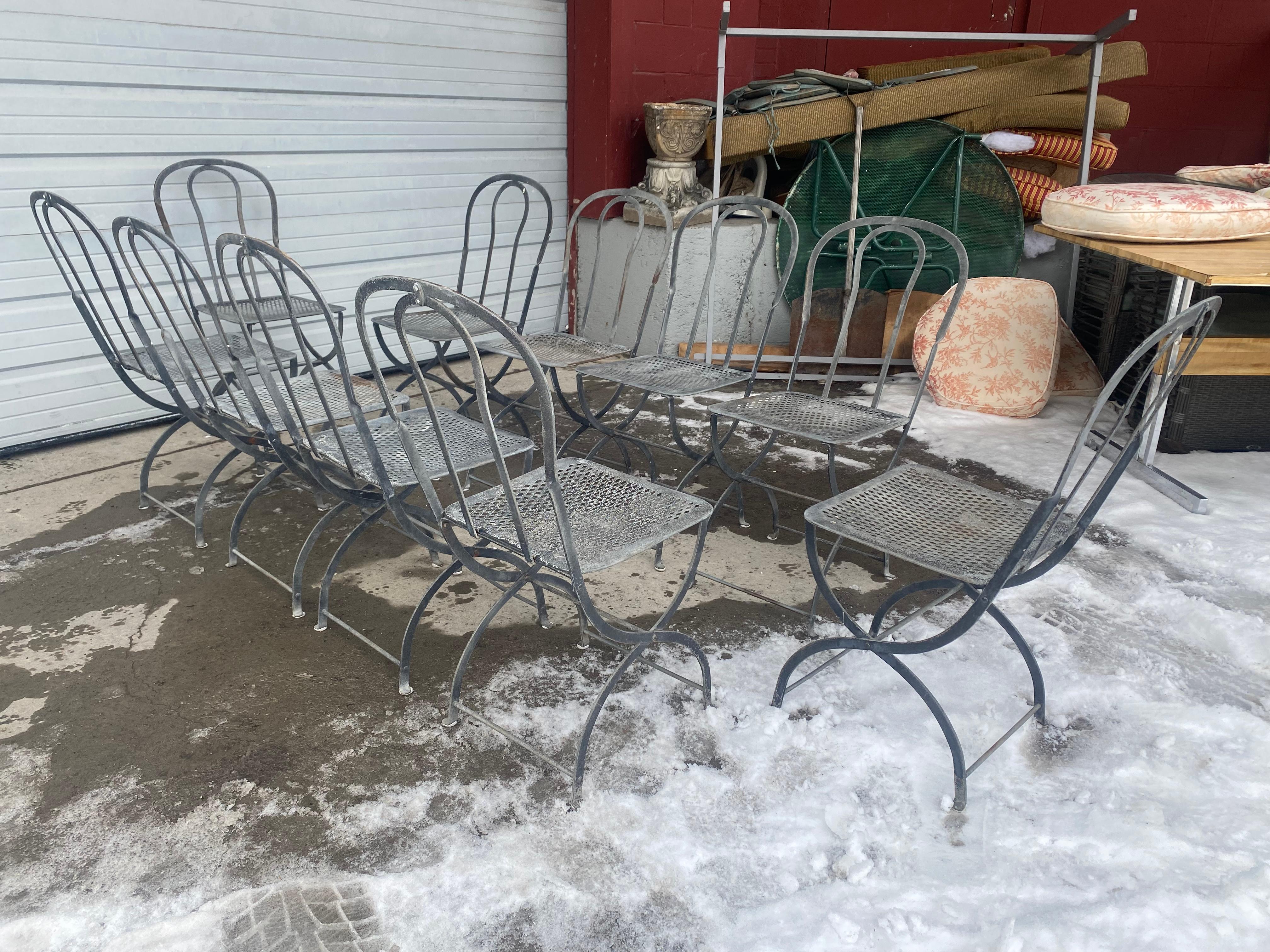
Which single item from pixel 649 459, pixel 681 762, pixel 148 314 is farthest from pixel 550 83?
pixel 681 762

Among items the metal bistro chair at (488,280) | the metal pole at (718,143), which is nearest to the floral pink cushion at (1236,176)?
the metal pole at (718,143)

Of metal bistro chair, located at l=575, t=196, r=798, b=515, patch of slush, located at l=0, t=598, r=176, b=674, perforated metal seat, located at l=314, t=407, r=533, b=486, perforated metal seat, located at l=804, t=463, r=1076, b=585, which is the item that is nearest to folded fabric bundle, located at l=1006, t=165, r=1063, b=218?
metal bistro chair, located at l=575, t=196, r=798, b=515

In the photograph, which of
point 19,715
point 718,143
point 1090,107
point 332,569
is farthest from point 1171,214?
point 19,715

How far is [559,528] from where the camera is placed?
1615 millimetres

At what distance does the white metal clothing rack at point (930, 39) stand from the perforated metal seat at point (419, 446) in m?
1.37

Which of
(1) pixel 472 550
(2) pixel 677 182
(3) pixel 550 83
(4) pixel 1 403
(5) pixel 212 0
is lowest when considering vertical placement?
(4) pixel 1 403

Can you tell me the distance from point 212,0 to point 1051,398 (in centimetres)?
380

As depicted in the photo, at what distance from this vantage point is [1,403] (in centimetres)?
331

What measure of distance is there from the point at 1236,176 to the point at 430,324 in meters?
3.29

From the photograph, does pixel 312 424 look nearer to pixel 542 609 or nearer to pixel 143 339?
pixel 143 339

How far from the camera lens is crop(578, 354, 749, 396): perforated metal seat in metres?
2.68

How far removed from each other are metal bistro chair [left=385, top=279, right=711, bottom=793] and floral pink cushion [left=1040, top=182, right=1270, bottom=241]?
2.12 meters

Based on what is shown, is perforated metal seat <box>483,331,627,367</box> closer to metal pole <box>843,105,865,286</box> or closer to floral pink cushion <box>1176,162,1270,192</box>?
metal pole <box>843,105,865,286</box>

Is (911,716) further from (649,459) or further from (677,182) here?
(677,182)
